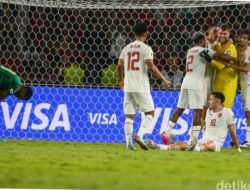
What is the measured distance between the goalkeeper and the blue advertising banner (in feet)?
2.97

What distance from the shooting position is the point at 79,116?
36.6ft

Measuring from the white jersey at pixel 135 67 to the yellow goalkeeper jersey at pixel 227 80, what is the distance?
1266 mm

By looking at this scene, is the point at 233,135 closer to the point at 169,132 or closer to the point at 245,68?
the point at 169,132

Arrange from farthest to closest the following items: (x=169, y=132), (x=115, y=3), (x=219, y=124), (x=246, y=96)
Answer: (x=115, y=3) < (x=246, y=96) < (x=169, y=132) < (x=219, y=124)

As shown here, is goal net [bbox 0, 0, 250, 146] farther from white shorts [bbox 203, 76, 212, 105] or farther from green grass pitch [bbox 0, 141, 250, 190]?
green grass pitch [bbox 0, 141, 250, 190]

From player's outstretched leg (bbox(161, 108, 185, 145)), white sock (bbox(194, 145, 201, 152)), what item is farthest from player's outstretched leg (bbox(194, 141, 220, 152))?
player's outstretched leg (bbox(161, 108, 185, 145))

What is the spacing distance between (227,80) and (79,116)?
7.25ft

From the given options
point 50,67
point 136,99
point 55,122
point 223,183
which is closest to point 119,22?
point 50,67

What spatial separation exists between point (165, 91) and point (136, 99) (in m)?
1.83

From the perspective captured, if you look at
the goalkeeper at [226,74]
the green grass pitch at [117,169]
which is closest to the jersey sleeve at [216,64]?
the goalkeeper at [226,74]

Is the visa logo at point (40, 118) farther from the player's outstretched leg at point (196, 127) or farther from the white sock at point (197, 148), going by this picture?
the white sock at point (197, 148)

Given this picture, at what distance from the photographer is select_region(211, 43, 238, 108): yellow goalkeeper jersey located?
10156 mm

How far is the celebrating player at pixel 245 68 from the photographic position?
10.2 m

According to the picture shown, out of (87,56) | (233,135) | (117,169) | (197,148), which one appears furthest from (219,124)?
(87,56)
